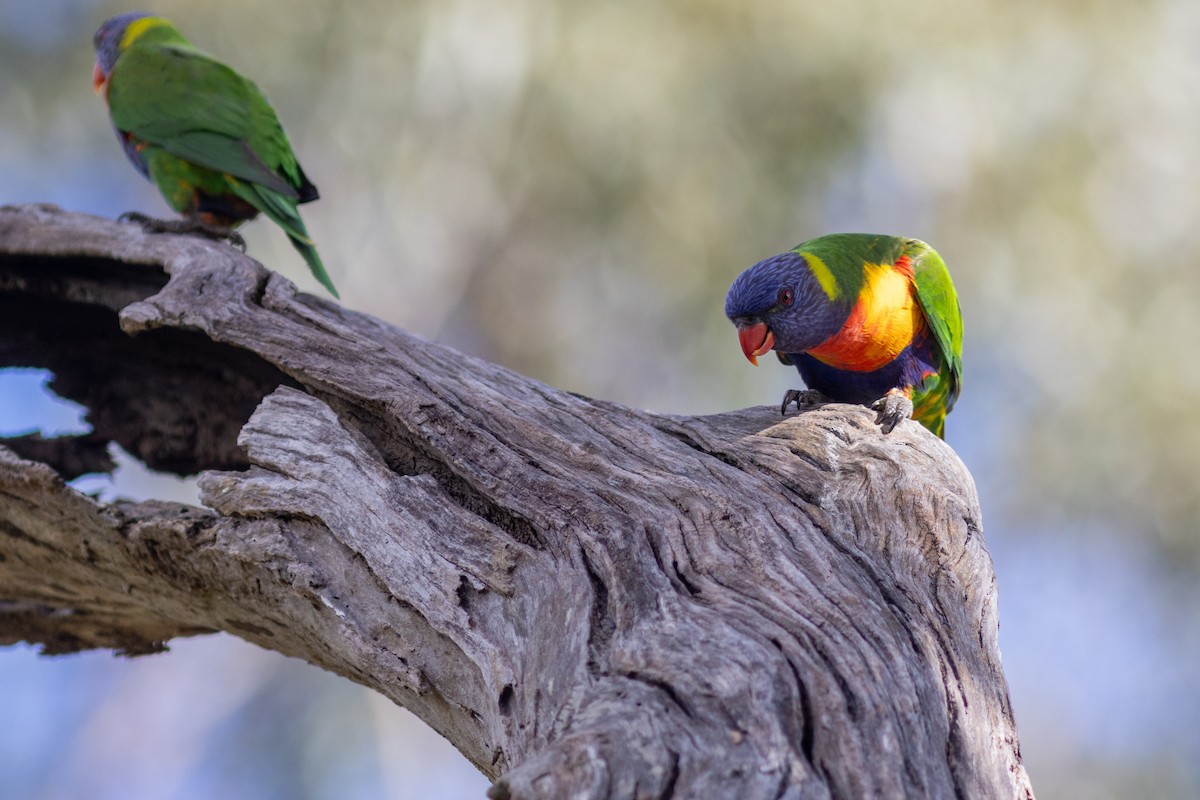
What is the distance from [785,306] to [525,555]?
3.33 feet

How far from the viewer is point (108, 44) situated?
12.3 feet

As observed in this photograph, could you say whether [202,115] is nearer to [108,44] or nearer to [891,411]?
[108,44]

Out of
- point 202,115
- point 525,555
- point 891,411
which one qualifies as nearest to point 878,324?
point 891,411

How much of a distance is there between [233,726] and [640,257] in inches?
145

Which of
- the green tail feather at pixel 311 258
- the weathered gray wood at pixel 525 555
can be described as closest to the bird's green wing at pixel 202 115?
the green tail feather at pixel 311 258

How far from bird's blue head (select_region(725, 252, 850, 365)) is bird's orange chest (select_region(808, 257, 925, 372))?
0.05 meters

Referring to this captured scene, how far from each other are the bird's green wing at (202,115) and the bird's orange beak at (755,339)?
1540 millimetres

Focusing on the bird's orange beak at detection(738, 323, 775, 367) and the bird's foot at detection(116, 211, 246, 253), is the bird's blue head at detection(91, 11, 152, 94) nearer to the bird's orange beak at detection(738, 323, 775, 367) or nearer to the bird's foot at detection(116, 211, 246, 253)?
the bird's foot at detection(116, 211, 246, 253)

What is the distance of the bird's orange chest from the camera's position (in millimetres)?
2391

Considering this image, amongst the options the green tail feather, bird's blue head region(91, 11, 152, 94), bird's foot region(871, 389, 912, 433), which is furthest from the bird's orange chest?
bird's blue head region(91, 11, 152, 94)

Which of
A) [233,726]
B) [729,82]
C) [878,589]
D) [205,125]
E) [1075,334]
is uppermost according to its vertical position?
[729,82]

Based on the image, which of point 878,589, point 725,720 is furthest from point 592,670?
point 878,589

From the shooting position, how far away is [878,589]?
59.1 inches

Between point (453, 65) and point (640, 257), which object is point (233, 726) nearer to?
point (640, 257)
